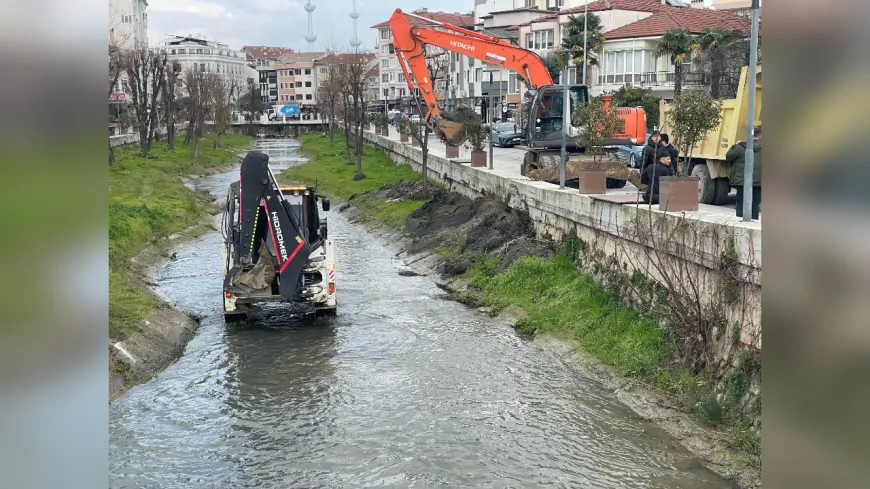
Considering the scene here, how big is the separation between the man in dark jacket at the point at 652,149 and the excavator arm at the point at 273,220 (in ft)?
23.0

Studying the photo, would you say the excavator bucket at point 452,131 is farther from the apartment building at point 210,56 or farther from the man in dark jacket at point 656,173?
the apartment building at point 210,56

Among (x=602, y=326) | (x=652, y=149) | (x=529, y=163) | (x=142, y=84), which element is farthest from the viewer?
(x=142, y=84)

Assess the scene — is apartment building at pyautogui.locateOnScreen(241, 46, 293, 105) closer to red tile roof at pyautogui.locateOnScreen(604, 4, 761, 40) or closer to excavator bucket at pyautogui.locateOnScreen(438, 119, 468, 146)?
red tile roof at pyautogui.locateOnScreen(604, 4, 761, 40)

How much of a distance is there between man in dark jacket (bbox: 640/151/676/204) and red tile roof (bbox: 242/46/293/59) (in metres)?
171

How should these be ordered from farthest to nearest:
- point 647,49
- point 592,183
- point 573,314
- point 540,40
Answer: point 540,40 < point 647,49 < point 592,183 < point 573,314

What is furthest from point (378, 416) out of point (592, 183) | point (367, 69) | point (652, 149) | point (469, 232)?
point (367, 69)

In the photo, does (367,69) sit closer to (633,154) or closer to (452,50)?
(452,50)

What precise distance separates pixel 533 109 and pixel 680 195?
11.8 m

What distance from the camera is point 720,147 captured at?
1723cm

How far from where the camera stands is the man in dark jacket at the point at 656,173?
52.1ft

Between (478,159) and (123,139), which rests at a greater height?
(123,139)

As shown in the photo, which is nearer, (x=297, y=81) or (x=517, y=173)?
(x=517, y=173)
